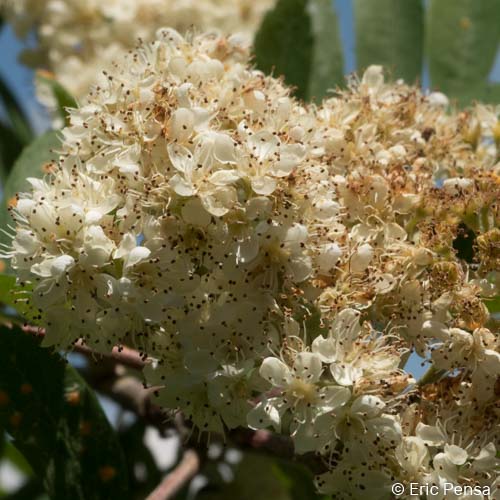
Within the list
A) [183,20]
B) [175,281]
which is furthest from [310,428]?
[183,20]

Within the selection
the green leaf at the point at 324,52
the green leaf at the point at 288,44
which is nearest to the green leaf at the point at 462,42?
the green leaf at the point at 324,52

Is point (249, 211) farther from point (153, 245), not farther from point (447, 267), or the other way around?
point (447, 267)

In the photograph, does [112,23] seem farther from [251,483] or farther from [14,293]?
[14,293]

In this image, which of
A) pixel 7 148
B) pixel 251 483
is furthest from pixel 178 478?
pixel 7 148

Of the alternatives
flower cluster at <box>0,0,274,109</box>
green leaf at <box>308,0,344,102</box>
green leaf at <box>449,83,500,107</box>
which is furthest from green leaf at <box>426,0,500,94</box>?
flower cluster at <box>0,0,274,109</box>

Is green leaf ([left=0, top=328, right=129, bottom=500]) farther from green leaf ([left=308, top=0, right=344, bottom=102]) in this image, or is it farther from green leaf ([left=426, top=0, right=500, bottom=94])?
green leaf ([left=426, top=0, right=500, bottom=94])

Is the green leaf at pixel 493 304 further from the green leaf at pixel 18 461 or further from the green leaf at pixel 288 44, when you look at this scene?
the green leaf at pixel 18 461

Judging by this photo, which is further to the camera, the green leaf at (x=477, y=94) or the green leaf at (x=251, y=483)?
the green leaf at (x=251, y=483)
